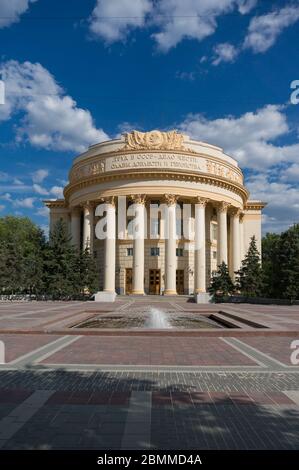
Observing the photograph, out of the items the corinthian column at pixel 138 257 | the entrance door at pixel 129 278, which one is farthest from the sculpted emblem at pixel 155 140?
the entrance door at pixel 129 278

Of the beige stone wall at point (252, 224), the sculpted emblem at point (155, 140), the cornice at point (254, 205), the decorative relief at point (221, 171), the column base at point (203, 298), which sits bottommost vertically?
the column base at point (203, 298)

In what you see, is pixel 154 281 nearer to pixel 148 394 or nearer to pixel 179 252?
pixel 179 252

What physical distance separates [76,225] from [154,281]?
1296cm

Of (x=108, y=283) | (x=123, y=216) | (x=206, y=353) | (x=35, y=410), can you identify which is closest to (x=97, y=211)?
(x=123, y=216)

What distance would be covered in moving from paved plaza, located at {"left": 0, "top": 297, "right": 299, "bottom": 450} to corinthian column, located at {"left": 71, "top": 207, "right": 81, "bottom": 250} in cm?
3969

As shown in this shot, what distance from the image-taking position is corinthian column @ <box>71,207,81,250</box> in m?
50.3

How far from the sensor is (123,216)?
45.4 meters

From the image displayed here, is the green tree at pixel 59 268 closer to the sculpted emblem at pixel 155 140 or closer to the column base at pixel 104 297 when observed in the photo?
the column base at pixel 104 297

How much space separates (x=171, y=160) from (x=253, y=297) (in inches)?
656

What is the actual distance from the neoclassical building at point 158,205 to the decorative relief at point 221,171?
120mm

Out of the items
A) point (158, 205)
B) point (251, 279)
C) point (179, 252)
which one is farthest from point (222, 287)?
point (158, 205)

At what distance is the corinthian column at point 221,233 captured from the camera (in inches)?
1809

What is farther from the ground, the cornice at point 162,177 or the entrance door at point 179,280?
the cornice at point 162,177

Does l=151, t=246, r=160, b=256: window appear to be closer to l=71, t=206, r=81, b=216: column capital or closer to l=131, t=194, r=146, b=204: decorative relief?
l=131, t=194, r=146, b=204: decorative relief
